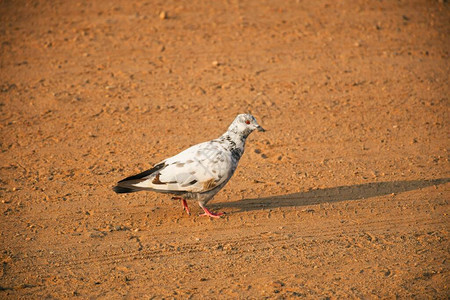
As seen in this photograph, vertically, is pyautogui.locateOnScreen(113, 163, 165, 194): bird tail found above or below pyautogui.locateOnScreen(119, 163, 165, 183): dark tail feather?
below

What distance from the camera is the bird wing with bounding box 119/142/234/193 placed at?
576cm

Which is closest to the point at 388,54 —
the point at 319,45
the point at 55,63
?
the point at 319,45

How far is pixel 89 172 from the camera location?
693cm

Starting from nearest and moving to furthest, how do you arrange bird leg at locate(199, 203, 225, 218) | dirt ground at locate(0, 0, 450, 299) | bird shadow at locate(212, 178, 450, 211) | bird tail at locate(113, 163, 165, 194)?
dirt ground at locate(0, 0, 450, 299) → bird tail at locate(113, 163, 165, 194) → bird leg at locate(199, 203, 225, 218) → bird shadow at locate(212, 178, 450, 211)

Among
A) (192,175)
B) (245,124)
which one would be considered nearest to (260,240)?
(192,175)

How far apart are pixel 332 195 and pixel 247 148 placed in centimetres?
160

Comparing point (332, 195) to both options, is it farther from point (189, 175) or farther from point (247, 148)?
point (189, 175)

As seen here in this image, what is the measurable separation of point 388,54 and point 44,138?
6664mm

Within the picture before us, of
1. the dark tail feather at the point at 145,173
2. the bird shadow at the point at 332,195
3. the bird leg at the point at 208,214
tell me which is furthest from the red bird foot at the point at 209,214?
the dark tail feather at the point at 145,173

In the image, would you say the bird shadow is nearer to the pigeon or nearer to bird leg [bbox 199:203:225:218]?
bird leg [bbox 199:203:225:218]

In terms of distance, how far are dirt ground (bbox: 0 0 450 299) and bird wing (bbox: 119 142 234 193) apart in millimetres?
445

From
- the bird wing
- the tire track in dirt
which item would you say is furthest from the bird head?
the tire track in dirt

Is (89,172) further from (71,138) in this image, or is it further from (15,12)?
(15,12)

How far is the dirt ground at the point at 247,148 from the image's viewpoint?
5152 mm
